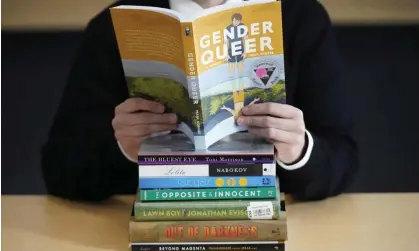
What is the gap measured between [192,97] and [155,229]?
26 cm

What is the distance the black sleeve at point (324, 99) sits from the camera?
5.19ft

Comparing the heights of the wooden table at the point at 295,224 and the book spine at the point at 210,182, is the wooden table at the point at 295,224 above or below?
below

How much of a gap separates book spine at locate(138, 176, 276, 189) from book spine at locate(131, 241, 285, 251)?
105 mm

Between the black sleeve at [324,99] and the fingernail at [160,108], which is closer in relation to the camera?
the fingernail at [160,108]

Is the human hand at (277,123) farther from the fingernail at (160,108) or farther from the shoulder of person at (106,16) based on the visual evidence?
the shoulder of person at (106,16)

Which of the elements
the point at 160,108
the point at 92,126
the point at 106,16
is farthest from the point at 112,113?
the point at 160,108

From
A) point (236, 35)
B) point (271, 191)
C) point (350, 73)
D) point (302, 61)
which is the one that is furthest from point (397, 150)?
point (236, 35)

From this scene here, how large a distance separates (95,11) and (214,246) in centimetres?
75

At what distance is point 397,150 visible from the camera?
6.50ft

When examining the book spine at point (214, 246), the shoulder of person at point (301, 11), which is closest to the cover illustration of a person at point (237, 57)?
the book spine at point (214, 246)

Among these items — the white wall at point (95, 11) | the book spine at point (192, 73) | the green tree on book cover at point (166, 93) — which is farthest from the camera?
the white wall at point (95, 11)

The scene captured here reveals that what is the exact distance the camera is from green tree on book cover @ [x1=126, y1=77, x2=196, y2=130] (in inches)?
51.6

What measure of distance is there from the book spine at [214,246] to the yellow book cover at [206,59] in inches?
7.1

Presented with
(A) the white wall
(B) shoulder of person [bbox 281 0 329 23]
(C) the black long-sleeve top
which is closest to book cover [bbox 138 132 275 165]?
(C) the black long-sleeve top
